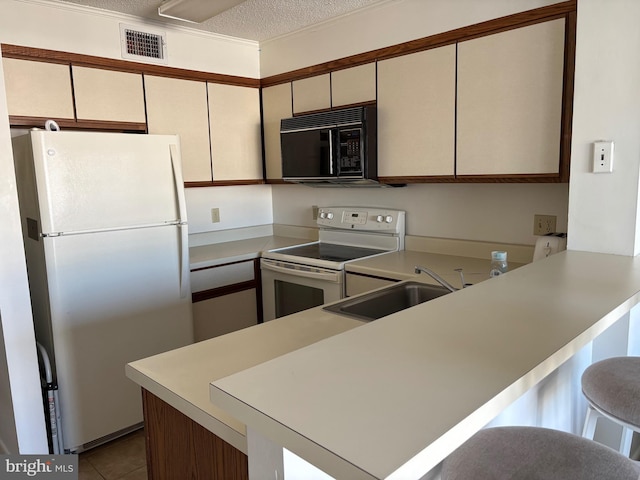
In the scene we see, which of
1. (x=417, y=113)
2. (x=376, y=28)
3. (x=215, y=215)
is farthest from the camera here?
(x=215, y=215)

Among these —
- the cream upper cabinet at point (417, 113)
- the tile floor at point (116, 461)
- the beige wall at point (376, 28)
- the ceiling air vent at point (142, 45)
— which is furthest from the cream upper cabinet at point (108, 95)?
the tile floor at point (116, 461)

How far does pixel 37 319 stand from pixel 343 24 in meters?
2.44

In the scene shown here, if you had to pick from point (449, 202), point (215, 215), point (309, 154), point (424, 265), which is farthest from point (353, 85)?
point (215, 215)

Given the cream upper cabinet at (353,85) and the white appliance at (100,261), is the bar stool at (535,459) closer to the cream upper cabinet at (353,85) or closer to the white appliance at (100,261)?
the white appliance at (100,261)

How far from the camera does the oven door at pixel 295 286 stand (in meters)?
2.69

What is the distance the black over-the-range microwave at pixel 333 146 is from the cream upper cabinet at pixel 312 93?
0.25 ft

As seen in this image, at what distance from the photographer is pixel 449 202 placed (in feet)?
9.21

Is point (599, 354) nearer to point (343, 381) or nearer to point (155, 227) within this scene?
point (343, 381)

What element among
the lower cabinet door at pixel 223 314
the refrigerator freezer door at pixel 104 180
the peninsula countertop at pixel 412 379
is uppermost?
the refrigerator freezer door at pixel 104 180

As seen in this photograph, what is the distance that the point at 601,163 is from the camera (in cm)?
176

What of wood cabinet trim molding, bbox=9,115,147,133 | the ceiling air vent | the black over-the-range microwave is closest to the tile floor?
wood cabinet trim molding, bbox=9,115,147,133

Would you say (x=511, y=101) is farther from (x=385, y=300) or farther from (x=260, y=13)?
(x=260, y=13)

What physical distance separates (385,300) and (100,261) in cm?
140

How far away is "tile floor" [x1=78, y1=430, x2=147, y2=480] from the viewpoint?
2.21m
